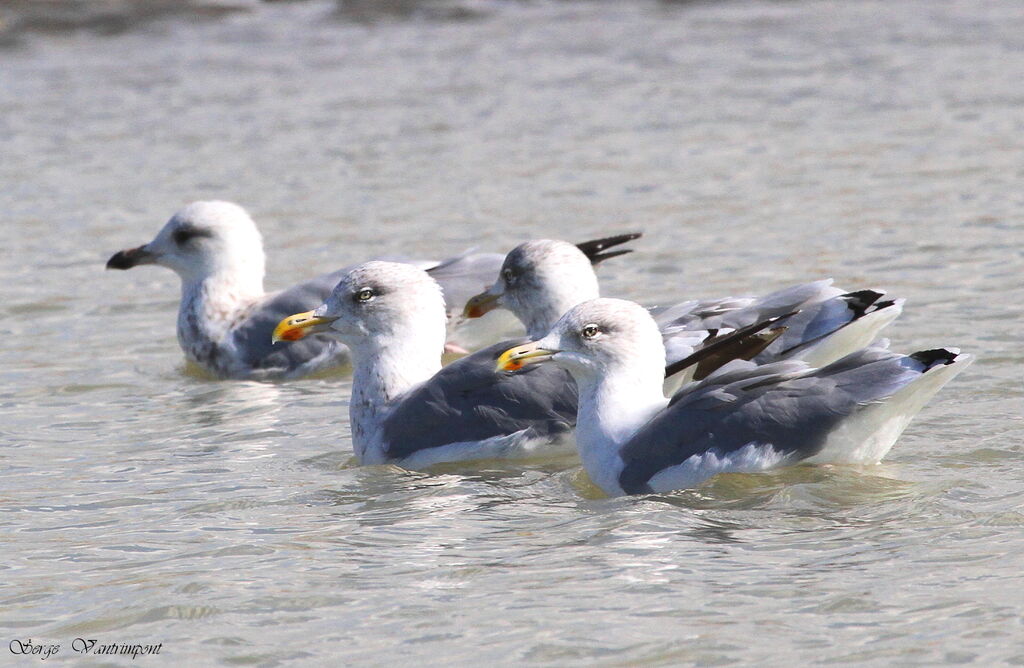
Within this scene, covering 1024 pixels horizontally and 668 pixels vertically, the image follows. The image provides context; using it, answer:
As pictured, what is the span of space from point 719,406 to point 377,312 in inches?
85.1

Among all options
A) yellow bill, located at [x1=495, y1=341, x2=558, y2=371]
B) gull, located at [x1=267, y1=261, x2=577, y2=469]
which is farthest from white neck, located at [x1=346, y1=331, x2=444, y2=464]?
yellow bill, located at [x1=495, y1=341, x2=558, y2=371]

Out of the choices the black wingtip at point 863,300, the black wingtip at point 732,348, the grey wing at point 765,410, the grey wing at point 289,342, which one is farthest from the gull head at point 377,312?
the black wingtip at point 863,300

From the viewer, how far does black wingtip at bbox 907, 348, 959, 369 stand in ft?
24.1

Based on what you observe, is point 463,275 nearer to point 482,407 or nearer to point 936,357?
point 482,407

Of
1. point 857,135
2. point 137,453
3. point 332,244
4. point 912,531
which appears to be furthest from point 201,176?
point 912,531

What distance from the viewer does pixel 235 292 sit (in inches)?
464

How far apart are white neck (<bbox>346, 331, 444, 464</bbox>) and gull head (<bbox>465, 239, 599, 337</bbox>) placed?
74 cm

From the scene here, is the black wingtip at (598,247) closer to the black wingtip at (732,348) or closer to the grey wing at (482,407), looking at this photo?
the grey wing at (482,407)

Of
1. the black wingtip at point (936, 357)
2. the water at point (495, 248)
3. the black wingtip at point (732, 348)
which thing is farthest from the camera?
the black wingtip at point (732, 348)

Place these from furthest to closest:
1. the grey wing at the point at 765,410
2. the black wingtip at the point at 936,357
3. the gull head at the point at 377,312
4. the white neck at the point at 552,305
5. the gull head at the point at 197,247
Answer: the gull head at the point at 197,247 → the white neck at the point at 552,305 → the gull head at the point at 377,312 → the grey wing at the point at 765,410 → the black wingtip at the point at 936,357

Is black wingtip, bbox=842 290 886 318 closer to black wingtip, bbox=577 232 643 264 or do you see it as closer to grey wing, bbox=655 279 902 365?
grey wing, bbox=655 279 902 365

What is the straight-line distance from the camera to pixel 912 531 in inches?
276

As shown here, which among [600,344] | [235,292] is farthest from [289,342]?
[600,344]

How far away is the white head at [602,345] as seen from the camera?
800 centimetres
